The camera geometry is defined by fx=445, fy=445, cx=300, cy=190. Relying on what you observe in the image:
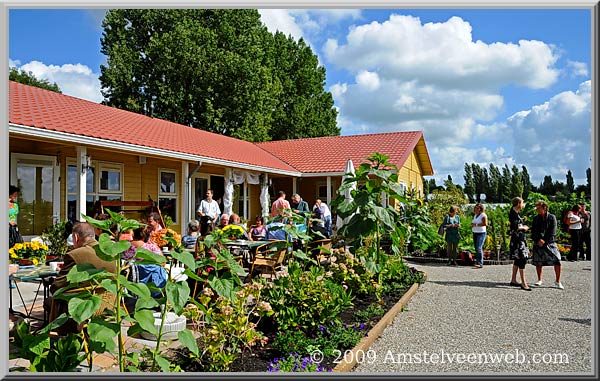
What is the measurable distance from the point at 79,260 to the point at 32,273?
1.36 meters

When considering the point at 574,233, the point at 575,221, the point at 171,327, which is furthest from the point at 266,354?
the point at 574,233

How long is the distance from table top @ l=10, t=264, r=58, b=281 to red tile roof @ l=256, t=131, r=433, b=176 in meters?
13.0

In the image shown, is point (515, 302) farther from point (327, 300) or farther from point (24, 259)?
point (24, 259)

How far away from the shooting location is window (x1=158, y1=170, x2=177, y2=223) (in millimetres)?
12719

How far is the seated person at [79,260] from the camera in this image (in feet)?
11.9

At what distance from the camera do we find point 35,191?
9383mm

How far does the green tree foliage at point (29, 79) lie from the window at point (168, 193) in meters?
23.6

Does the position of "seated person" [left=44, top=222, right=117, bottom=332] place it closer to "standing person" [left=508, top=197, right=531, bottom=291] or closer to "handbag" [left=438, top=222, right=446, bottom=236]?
"standing person" [left=508, top=197, right=531, bottom=291]

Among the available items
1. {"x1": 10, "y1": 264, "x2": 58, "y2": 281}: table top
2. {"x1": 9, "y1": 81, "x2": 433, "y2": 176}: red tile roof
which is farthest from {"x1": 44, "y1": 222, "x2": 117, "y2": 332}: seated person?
{"x1": 9, "y1": 81, "x2": 433, "y2": 176}: red tile roof

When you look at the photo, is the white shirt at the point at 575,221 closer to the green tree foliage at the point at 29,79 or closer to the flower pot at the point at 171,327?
the flower pot at the point at 171,327

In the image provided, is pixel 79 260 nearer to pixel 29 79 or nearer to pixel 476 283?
pixel 476 283

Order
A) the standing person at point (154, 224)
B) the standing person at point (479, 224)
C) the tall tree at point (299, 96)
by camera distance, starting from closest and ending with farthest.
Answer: the standing person at point (154, 224) < the standing person at point (479, 224) < the tall tree at point (299, 96)

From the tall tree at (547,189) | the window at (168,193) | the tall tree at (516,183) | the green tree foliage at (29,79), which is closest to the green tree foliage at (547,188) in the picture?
the tall tree at (547,189)

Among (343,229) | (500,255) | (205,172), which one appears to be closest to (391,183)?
(343,229)
